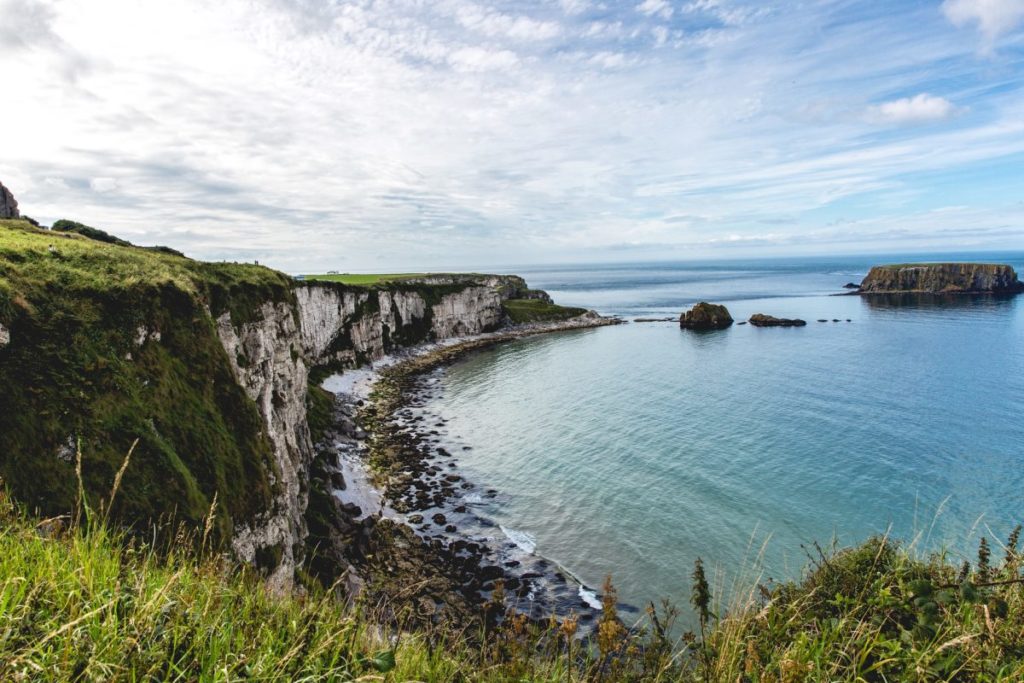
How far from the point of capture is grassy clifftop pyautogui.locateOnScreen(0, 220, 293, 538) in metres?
15.0

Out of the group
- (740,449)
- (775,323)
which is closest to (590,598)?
(740,449)

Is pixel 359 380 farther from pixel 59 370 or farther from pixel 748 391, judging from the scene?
pixel 59 370

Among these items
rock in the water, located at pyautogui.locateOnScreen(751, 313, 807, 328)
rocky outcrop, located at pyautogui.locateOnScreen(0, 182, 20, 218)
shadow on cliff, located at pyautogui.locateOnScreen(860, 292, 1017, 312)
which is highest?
rocky outcrop, located at pyautogui.locateOnScreen(0, 182, 20, 218)

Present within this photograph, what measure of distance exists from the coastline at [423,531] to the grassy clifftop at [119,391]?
665 cm

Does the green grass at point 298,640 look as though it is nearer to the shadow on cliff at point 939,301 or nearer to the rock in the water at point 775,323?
the rock in the water at point 775,323

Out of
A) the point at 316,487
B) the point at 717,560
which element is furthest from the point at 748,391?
the point at 316,487

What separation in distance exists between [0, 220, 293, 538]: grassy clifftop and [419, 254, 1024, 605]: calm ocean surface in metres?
17.0

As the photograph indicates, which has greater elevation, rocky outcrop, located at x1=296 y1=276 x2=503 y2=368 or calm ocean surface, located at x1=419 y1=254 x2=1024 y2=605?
rocky outcrop, located at x1=296 y1=276 x2=503 y2=368

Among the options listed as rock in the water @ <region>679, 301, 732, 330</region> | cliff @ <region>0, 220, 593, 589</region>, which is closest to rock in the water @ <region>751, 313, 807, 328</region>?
rock in the water @ <region>679, 301, 732, 330</region>

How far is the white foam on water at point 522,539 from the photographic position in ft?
A: 98.1

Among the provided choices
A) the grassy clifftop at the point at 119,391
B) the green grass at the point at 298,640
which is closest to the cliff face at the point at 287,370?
the grassy clifftop at the point at 119,391

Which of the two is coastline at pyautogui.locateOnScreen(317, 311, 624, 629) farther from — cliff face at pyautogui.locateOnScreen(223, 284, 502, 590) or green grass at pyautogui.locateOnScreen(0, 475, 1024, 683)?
cliff face at pyautogui.locateOnScreen(223, 284, 502, 590)

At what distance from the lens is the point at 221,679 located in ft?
12.0

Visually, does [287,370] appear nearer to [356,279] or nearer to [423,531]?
[423,531]
